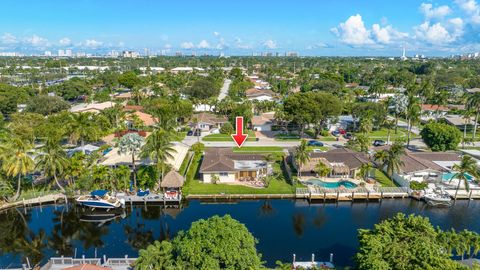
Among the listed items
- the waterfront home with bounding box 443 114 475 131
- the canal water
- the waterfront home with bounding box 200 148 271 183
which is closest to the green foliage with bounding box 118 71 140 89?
the waterfront home with bounding box 200 148 271 183

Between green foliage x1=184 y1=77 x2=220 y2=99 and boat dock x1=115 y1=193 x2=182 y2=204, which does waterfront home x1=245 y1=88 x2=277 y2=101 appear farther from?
boat dock x1=115 y1=193 x2=182 y2=204

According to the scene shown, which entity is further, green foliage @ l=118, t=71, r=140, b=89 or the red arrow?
green foliage @ l=118, t=71, r=140, b=89

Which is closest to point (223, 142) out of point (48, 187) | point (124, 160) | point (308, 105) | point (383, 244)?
point (308, 105)

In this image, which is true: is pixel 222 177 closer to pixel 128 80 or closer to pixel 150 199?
pixel 150 199

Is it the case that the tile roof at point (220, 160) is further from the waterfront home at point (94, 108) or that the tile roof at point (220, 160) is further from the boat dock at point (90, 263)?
the waterfront home at point (94, 108)

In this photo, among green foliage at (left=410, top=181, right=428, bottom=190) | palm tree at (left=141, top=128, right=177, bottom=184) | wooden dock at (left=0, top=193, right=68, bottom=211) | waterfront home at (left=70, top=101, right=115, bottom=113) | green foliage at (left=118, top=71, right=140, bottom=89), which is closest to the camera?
palm tree at (left=141, top=128, right=177, bottom=184)

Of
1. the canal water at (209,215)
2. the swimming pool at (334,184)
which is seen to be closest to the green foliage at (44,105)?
the canal water at (209,215)
